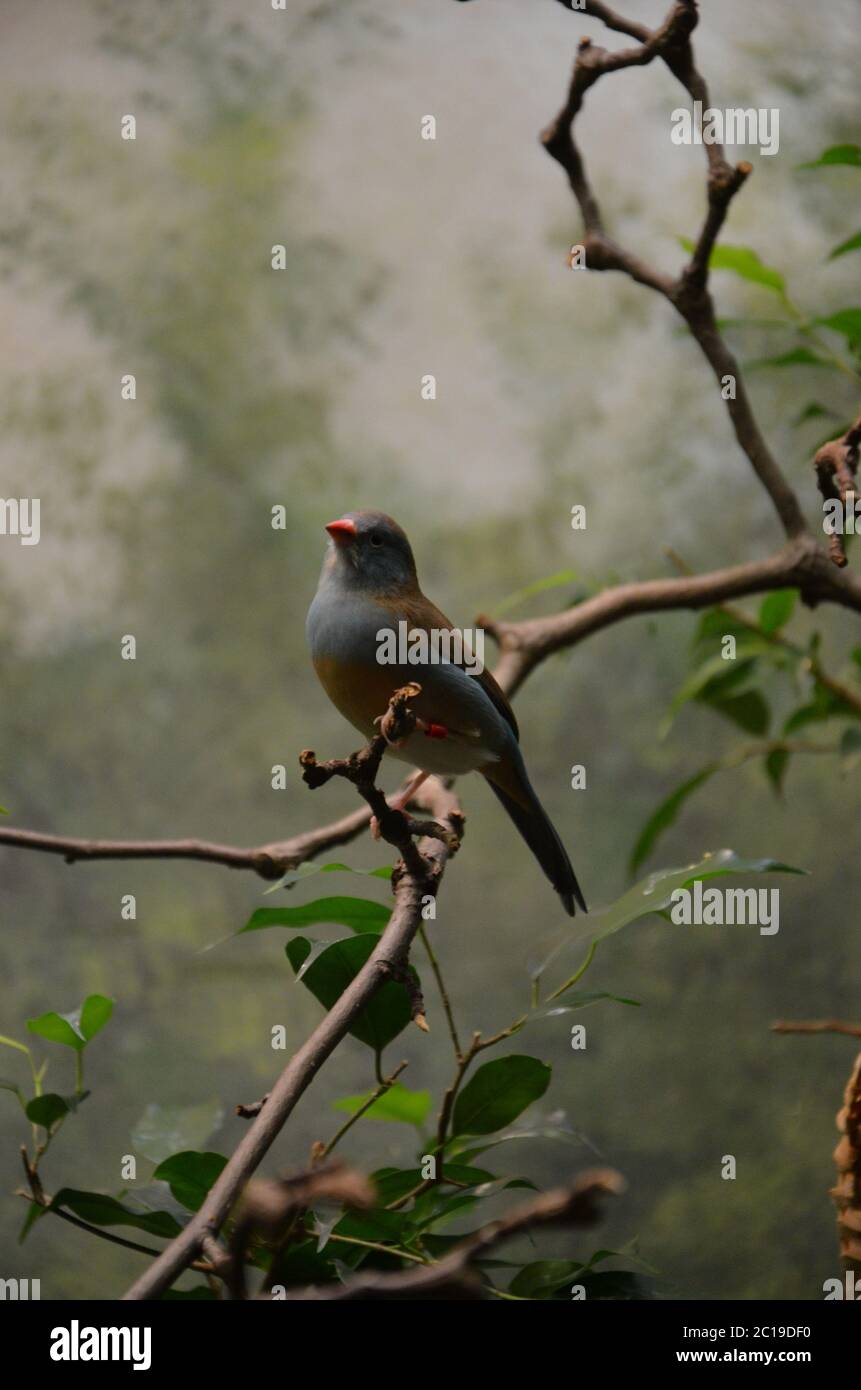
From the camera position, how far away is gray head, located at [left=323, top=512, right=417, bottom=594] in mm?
1399

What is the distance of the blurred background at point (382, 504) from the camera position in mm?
3197

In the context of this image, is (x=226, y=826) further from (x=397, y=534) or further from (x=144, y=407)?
A: (x=397, y=534)

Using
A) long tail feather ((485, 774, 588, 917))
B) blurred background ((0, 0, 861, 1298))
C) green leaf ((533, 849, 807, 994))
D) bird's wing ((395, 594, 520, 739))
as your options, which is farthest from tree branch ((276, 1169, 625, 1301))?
blurred background ((0, 0, 861, 1298))

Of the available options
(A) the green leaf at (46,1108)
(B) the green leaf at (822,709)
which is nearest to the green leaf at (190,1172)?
(A) the green leaf at (46,1108)

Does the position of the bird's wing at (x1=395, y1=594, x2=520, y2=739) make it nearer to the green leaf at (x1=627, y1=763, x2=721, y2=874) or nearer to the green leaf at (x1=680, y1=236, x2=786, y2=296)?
the green leaf at (x1=627, y1=763, x2=721, y2=874)

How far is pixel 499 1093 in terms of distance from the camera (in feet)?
3.70

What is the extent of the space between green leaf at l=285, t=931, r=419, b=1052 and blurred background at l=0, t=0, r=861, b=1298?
2148 mm

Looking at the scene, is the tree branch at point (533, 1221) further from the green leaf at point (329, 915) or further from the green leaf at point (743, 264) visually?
the green leaf at point (743, 264)

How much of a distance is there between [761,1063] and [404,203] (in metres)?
2.63

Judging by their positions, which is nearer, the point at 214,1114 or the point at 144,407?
the point at 214,1114

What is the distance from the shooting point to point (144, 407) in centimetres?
329

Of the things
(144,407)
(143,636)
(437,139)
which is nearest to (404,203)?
(437,139)
